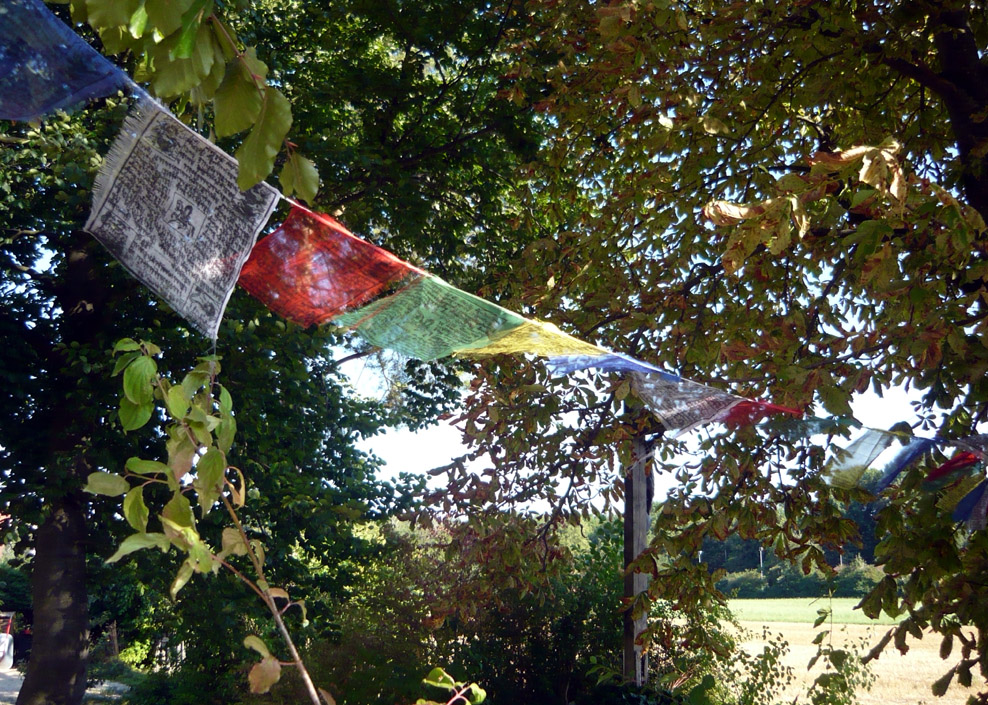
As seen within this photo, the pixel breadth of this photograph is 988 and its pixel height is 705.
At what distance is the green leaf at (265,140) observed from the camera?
5.66ft

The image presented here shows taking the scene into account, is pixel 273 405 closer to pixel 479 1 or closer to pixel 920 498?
pixel 479 1

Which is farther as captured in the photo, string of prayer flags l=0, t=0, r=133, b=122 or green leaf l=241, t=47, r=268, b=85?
string of prayer flags l=0, t=0, r=133, b=122

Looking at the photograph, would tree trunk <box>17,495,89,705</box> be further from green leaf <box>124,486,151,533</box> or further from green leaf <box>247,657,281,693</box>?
green leaf <box>247,657,281,693</box>

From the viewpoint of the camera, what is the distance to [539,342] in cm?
263

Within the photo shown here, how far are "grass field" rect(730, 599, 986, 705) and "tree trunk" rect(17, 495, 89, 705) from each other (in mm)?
6629

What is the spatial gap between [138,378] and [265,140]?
1.91 feet

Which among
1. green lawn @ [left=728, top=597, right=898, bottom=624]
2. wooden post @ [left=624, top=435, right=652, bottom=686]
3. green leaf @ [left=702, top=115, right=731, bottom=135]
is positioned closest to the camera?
green leaf @ [left=702, top=115, right=731, bottom=135]

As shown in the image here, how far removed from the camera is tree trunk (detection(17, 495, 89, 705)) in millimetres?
7270

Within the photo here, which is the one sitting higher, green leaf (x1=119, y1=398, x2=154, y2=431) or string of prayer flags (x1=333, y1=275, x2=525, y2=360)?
string of prayer flags (x1=333, y1=275, x2=525, y2=360)

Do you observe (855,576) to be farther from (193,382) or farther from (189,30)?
(189,30)

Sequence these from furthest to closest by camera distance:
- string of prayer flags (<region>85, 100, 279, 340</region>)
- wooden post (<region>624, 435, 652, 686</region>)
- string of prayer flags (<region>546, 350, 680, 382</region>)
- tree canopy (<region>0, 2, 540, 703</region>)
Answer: wooden post (<region>624, 435, 652, 686</region>) → tree canopy (<region>0, 2, 540, 703</region>) → string of prayer flags (<region>546, 350, 680, 382</region>) → string of prayer flags (<region>85, 100, 279, 340</region>)

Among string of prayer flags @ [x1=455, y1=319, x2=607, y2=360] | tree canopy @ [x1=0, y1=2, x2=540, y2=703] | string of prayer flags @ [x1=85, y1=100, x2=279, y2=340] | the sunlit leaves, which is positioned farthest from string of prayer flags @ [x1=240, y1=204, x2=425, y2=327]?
tree canopy @ [x1=0, y1=2, x2=540, y2=703]

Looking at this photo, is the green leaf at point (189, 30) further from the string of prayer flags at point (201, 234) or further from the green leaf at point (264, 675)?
the green leaf at point (264, 675)

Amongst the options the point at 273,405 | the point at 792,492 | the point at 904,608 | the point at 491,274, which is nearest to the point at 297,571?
the point at 273,405
